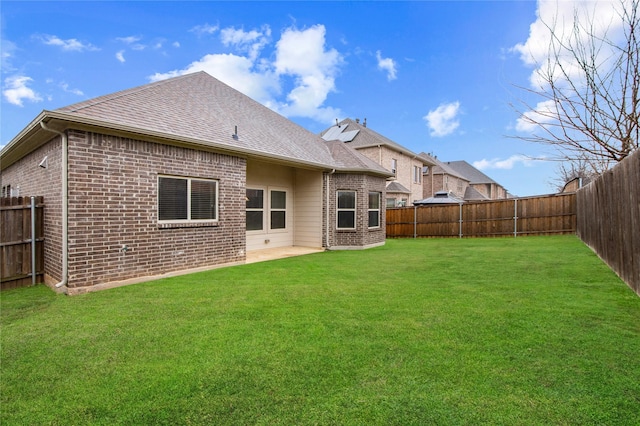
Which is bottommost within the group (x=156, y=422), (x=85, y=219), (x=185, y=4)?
(x=156, y=422)

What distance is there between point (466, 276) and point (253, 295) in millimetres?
4432

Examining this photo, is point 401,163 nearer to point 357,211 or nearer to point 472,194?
point 357,211

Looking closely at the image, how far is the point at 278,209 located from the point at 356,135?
13812 millimetres

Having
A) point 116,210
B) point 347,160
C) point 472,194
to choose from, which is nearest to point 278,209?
point 347,160

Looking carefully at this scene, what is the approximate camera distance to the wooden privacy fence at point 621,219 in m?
4.93

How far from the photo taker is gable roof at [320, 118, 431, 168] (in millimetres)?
23422

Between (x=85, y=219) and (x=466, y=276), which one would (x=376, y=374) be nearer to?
(x=466, y=276)

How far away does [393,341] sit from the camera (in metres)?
3.56

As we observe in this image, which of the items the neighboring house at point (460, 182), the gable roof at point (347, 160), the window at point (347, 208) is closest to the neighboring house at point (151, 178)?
the gable roof at point (347, 160)

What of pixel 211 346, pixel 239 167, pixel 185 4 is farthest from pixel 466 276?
pixel 185 4

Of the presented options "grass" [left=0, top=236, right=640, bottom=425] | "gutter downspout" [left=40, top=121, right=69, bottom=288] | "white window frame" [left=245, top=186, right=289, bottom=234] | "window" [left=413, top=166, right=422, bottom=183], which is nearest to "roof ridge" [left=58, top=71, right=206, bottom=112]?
"gutter downspout" [left=40, top=121, right=69, bottom=288]

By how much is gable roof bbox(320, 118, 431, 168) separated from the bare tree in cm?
1847

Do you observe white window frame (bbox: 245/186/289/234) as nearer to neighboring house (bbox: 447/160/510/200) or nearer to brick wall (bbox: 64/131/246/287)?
brick wall (bbox: 64/131/246/287)

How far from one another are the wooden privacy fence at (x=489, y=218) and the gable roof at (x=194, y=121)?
216 inches
